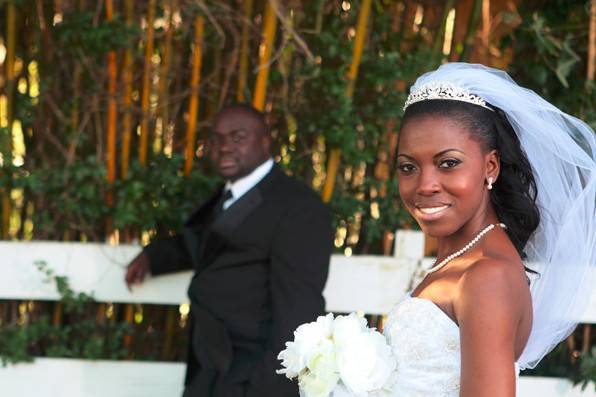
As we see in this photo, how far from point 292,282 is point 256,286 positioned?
0.17 metres

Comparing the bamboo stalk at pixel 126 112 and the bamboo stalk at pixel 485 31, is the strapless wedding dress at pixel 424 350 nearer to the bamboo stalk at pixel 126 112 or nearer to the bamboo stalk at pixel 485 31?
the bamboo stalk at pixel 126 112

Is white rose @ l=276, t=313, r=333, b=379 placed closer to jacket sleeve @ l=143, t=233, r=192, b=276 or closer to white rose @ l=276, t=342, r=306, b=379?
white rose @ l=276, t=342, r=306, b=379

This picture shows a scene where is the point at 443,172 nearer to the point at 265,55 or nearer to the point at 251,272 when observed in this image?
the point at 251,272

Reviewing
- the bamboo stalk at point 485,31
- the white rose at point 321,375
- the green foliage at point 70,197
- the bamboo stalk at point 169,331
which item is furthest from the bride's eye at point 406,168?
the bamboo stalk at point 485,31

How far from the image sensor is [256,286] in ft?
11.4

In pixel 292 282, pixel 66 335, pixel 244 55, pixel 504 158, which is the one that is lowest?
pixel 66 335

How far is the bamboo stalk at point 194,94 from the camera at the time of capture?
4.17 metres

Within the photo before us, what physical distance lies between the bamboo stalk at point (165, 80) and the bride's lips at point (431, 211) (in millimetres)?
2364

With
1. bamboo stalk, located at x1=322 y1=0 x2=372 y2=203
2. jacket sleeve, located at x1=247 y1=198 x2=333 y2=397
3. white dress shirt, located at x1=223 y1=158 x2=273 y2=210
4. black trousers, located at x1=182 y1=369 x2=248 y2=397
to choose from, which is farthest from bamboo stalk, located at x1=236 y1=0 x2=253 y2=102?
black trousers, located at x1=182 y1=369 x2=248 y2=397

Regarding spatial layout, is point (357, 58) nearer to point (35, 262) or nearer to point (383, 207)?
point (383, 207)

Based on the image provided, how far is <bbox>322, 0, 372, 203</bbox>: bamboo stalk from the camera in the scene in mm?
4145

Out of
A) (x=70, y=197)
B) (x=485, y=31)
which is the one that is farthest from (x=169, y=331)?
(x=485, y=31)

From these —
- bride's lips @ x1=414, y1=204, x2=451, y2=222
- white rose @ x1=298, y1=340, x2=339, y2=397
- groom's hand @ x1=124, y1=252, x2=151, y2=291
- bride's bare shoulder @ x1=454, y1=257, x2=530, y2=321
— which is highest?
bride's lips @ x1=414, y1=204, x2=451, y2=222

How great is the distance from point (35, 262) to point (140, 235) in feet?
1.48
